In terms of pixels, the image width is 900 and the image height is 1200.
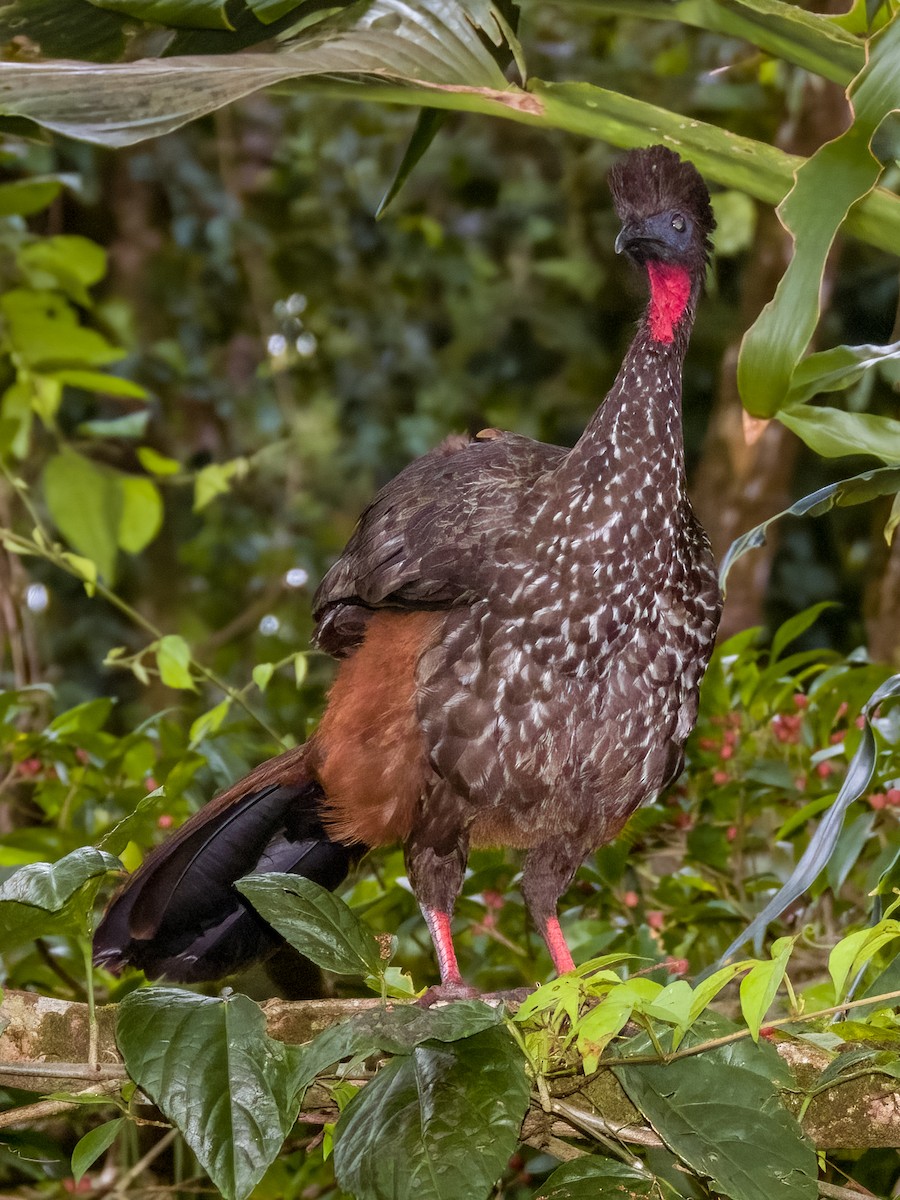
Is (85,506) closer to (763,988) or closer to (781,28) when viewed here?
(781,28)

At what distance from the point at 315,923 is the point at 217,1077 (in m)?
0.17

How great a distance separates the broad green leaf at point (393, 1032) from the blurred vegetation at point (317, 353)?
4.46 feet

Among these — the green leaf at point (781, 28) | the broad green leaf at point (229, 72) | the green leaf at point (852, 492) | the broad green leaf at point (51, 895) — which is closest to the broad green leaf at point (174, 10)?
the broad green leaf at point (229, 72)

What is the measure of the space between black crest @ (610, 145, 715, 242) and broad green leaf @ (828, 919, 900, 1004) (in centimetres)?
115

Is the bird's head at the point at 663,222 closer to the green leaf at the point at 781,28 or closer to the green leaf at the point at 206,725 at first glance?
the green leaf at the point at 781,28

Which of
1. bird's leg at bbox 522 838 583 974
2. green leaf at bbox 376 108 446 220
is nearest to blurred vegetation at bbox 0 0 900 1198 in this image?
bird's leg at bbox 522 838 583 974

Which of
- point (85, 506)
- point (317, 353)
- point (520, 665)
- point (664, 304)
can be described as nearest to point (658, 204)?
point (664, 304)

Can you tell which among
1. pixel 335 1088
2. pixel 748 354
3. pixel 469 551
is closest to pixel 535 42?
pixel 469 551

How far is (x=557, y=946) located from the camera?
2096mm

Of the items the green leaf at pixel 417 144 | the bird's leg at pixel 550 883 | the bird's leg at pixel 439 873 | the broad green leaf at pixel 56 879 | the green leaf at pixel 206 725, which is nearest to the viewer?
the broad green leaf at pixel 56 879

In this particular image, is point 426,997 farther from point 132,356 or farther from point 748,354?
point 132,356

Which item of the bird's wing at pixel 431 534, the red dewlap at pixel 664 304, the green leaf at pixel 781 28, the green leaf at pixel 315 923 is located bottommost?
the green leaf at pixel 315 923

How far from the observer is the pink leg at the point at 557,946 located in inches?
82.0

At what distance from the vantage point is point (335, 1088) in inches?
51.1
